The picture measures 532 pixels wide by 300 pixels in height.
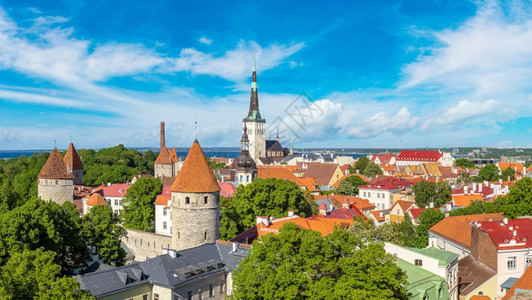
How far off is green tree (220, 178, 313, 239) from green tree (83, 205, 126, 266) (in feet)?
30.0

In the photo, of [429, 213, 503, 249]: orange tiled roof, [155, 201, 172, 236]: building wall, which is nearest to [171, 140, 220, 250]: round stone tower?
[155, 201, 172, 236]: building wall

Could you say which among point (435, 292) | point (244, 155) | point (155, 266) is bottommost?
point (435, 292)

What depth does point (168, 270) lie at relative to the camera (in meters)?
24.8

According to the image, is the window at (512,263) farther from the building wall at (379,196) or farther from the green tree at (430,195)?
the building wall at (379,196)

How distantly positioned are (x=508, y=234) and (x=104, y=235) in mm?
26028

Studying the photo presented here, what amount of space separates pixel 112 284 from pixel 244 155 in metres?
36.6

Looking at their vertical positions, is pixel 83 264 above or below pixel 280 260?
below

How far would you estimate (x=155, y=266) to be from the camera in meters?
25.0

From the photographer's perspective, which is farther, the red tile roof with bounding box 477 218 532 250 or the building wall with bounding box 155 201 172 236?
the building wall with bounding box 155 201 172 236

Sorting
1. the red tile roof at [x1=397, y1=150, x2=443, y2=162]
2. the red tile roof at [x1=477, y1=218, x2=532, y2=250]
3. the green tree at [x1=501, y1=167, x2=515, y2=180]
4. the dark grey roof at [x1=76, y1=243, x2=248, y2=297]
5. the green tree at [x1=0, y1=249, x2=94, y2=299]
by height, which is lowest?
the dark grey roof at [x1=76, y1=243, x2=248, y2=297]

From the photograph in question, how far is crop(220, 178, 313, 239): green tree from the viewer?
39.5 m

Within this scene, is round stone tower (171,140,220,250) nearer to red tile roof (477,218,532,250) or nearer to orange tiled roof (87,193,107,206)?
red tile roof (477,218,532,250)

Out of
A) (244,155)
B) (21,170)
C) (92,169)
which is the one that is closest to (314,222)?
(244,155)

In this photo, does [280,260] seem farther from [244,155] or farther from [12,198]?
[244,155]
